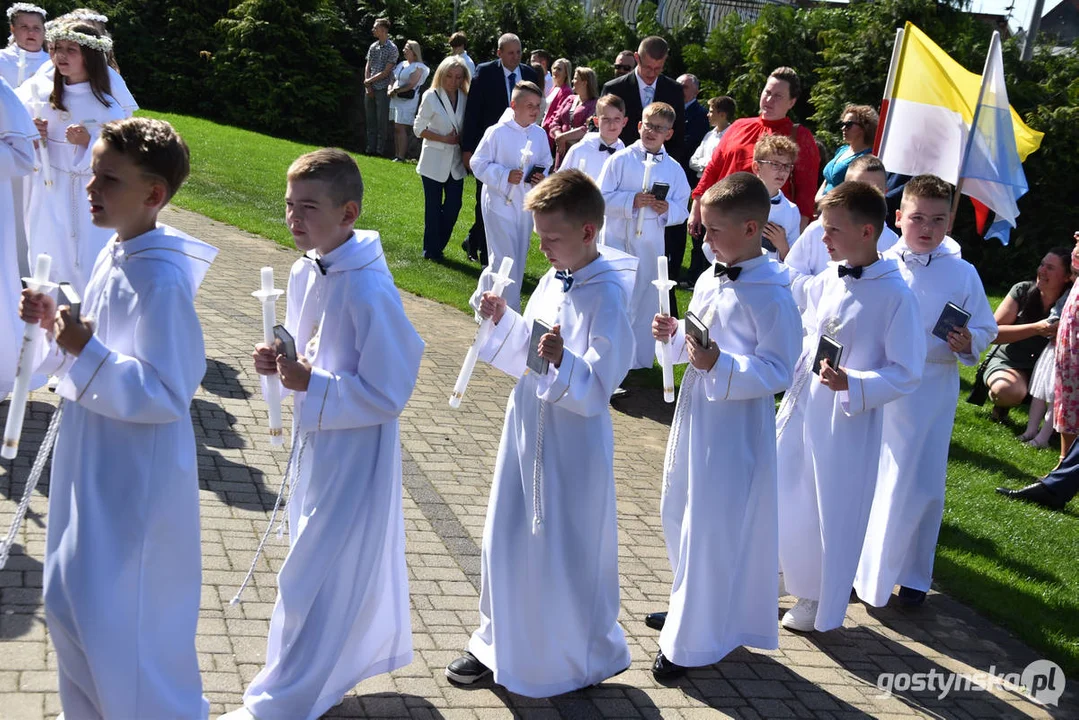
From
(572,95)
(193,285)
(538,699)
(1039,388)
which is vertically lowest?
(538,699)

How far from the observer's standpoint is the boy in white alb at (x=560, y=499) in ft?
16.1

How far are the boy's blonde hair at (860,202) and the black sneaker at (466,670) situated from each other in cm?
284

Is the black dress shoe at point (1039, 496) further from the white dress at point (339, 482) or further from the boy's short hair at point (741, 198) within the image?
the white dress at point (339, 482)

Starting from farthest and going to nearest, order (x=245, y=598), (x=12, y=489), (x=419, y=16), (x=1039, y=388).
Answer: (x=419, y=16) → (x=1039, y=388) → (x=12, y=489) → (x=245, y=598)

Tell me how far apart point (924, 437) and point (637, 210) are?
4.20 m

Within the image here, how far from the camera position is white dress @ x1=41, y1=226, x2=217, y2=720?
3734 millimetres

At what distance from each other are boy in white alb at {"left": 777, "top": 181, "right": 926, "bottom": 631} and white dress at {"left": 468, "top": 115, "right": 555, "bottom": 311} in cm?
596

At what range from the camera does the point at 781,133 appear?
9.85 meters

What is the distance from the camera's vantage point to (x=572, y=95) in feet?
52.6

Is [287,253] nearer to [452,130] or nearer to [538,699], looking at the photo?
[452,130]

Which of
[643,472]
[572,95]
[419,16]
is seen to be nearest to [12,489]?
[643,472]

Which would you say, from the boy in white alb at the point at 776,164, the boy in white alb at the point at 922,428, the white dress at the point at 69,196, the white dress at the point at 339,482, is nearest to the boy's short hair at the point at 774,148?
the boy in white alb at the point at 776,164

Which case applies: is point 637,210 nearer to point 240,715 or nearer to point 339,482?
point 339,482

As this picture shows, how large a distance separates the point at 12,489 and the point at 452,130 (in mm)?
9081
